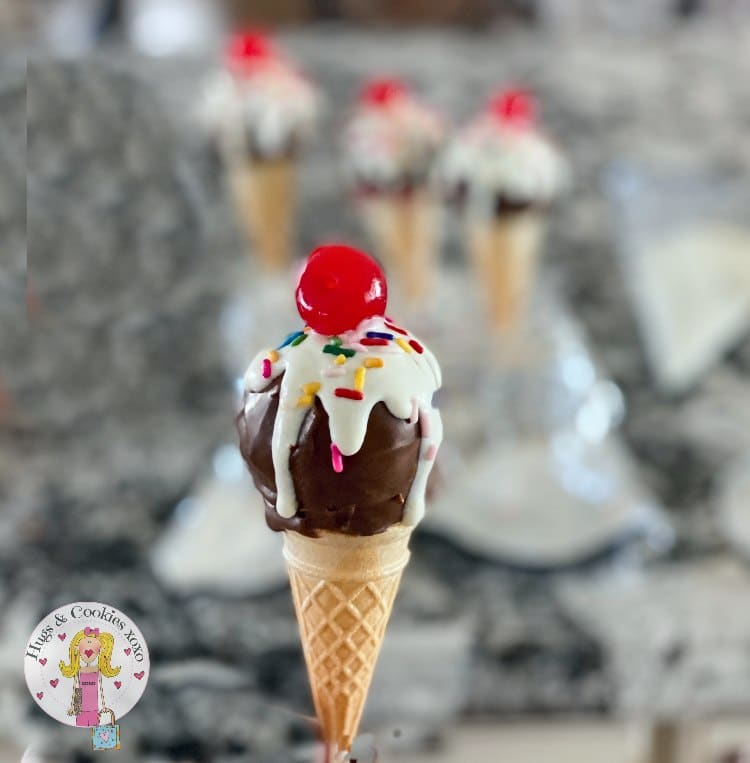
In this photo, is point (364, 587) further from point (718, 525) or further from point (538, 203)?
point (538, 203)

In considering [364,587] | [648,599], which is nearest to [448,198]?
[648,599]

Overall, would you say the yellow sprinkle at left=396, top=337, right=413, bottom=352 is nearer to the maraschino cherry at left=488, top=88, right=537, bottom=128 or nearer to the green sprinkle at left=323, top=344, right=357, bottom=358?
A: the green sprinkle at left=323, top=344, right=357, bottom=358

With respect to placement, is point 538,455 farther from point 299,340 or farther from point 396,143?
point 299,340

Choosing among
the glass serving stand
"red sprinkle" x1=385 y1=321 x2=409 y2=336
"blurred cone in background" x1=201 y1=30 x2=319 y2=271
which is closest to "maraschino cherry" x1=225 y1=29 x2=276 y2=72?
"blurred cone in background" x1=201 y1=30 x2=319 y2=271

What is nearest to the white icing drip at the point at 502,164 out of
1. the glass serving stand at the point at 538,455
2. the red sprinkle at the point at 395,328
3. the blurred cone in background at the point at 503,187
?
the blurred cone in background at the point at 503,187

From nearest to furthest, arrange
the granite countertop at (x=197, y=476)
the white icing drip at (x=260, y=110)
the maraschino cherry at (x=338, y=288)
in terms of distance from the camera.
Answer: the maraschino cherry at (x=338, y=288), the granite countertop at (x=197, y=476), the white icing drip at (x=260, y=110)

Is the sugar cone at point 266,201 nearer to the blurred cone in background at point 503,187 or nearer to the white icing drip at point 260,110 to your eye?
the white icing drip at point 260,110
